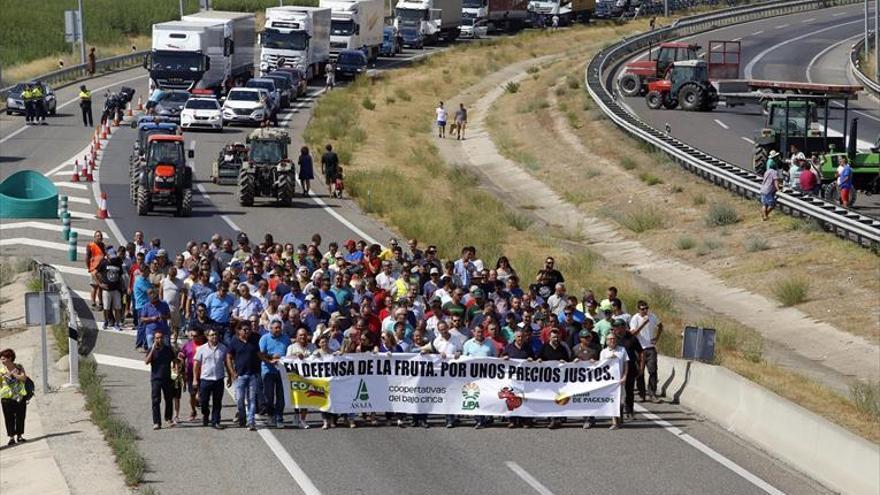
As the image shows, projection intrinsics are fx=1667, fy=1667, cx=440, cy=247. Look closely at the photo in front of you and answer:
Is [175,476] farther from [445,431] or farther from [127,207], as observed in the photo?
[127,207]

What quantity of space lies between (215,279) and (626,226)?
62.2ft

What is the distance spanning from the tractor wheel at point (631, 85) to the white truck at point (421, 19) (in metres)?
25.0

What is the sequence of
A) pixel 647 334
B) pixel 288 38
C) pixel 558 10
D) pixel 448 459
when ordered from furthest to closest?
pixel 558 10
pixel 288 38
pixel 647 334
pixel 448 459

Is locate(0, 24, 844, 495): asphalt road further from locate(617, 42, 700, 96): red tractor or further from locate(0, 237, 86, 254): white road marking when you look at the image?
locate(617, 42, 700, 96): red tractor

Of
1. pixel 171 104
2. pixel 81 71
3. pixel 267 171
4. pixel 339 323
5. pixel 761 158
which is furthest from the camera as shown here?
pixel 81 71

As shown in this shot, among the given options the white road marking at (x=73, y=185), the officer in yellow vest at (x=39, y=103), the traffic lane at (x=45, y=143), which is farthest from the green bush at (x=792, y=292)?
the officer in yellow vest at (x=39, y=103)

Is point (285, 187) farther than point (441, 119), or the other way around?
point (441, 119)

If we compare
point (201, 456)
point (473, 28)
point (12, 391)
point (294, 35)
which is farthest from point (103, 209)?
point (473, 28)

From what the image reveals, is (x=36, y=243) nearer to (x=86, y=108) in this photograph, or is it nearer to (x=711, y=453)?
(x=711, y=453)

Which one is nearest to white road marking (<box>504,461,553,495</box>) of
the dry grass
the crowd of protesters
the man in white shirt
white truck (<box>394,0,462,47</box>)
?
the crowd of protesters

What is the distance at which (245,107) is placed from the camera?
57812 millimetres

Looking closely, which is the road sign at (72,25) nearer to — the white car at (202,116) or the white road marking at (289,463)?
the white car at (202,116)

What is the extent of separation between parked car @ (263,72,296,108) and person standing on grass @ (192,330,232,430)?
44.2 meters

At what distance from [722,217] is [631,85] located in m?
27.5
